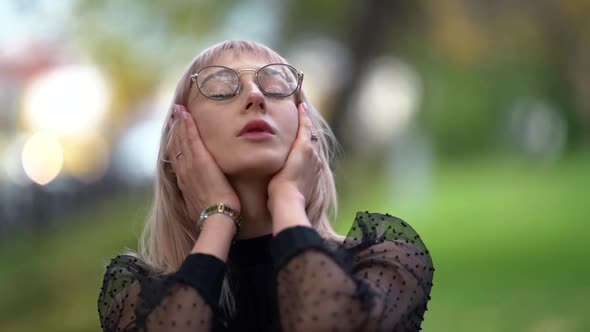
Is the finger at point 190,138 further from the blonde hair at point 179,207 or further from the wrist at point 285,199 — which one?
the wrist at point 285,199

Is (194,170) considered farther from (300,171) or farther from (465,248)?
(465,248)

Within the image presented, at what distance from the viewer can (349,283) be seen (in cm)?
112

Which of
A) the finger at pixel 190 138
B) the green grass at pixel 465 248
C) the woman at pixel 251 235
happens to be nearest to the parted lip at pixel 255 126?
the woman at pixel 251 235

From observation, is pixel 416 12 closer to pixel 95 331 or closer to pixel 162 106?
pixel 162 106

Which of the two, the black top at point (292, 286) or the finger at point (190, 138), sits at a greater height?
the finger at point (190, 138)

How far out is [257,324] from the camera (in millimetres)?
1331

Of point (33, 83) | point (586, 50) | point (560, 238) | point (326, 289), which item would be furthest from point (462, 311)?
point (33, 83)

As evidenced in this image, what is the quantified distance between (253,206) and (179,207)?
19 centimetres

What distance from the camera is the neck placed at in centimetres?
134

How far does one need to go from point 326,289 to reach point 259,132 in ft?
1.09

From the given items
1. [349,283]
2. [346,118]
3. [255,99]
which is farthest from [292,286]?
[346,118]

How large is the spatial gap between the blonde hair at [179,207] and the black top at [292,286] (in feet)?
0.17

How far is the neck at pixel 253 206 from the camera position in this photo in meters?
1.34

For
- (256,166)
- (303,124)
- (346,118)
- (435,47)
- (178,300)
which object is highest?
(435,47)
